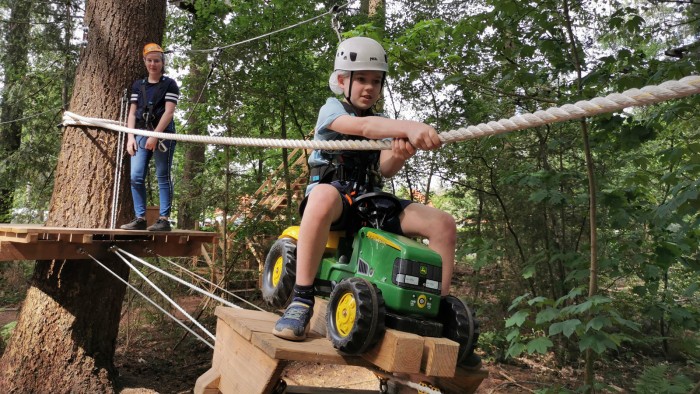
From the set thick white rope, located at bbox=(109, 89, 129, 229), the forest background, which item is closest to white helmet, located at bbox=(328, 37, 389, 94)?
the forest background

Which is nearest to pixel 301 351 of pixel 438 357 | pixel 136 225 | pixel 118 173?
pixel 438 357

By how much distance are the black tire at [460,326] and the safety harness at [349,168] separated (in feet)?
2.05

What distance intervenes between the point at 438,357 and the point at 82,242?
3.40 metres

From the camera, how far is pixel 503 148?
593cm

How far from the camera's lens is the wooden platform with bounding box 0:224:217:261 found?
3.74m

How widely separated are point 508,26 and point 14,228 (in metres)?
4.05

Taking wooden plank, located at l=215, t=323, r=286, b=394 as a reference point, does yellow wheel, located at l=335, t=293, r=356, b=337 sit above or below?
above

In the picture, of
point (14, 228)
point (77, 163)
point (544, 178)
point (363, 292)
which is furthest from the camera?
point (77, 163)

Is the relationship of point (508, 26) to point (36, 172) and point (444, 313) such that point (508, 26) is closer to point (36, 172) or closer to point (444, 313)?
point (444, 313)

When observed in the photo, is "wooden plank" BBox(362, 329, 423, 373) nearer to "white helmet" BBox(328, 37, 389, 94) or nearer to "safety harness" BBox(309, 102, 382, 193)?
"safety harness" BBox(309, 102, 382, 193)

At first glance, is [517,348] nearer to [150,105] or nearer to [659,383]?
[659,383]

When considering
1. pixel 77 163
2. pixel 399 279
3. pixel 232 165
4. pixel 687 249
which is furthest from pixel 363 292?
pixel 232 165

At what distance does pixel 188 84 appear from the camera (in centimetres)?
741

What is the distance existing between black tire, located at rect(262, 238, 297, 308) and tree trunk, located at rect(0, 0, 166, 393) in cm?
283
